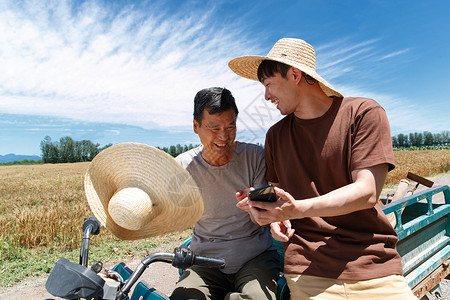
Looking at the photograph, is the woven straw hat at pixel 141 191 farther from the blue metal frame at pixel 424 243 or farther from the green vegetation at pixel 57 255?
the green vegetation at pixel 57 255

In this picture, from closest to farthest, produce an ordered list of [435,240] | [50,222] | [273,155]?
[273,155] < [435,240] < [50,222]

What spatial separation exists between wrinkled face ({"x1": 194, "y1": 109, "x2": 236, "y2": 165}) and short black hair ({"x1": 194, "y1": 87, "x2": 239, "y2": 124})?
0.11 feet

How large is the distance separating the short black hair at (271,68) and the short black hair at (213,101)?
0.30m

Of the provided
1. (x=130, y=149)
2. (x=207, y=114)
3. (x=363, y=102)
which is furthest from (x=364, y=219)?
(x=130, y=149)

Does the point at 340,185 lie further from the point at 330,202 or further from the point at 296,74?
the point at 296,74

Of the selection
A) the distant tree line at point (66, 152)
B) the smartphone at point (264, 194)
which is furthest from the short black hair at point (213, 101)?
the distant tree line at point (66, 152)

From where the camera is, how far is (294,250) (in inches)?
75.4

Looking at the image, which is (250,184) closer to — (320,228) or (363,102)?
(320,228)

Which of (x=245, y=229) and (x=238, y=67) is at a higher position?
(x=238, y=67)

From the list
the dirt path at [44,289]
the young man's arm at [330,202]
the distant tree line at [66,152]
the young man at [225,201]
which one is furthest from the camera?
the distant tree line at [66,152]

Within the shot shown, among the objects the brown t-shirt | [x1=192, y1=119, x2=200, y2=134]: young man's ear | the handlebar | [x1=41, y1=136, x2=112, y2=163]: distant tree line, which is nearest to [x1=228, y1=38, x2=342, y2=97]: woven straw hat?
the brown t-shirt

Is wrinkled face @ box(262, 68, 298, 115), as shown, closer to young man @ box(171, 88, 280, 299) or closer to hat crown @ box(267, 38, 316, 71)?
hat crown @ box(267, 38, 316, 71)

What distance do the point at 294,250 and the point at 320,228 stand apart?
0.21 m

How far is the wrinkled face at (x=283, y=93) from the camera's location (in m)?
1.90
